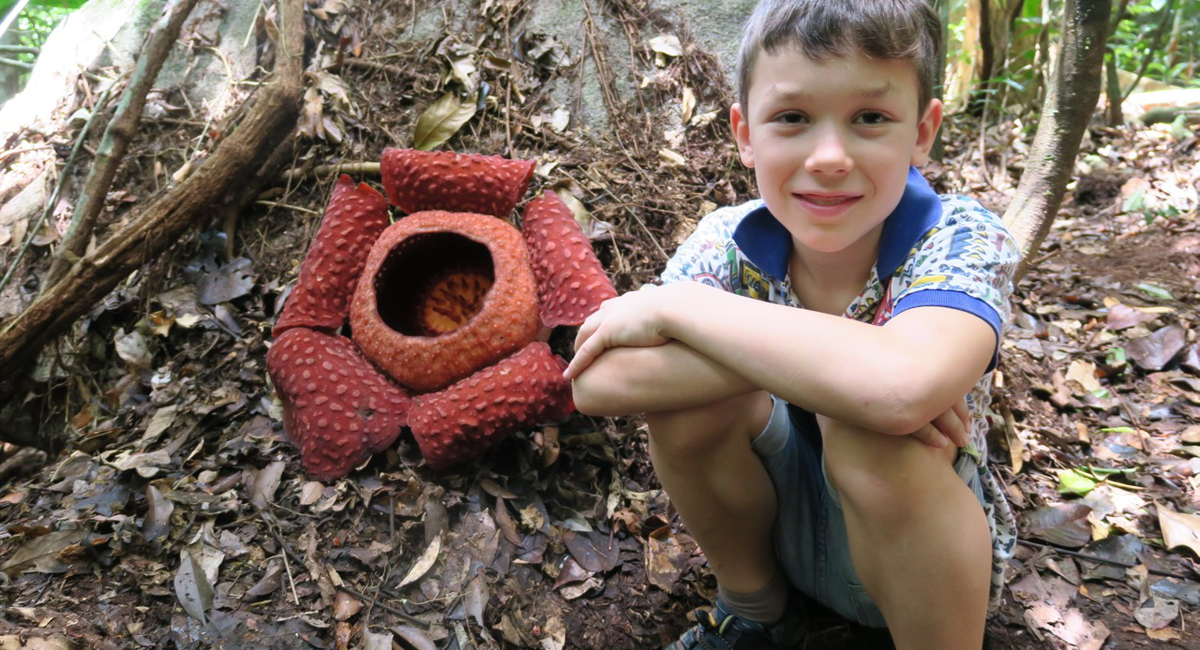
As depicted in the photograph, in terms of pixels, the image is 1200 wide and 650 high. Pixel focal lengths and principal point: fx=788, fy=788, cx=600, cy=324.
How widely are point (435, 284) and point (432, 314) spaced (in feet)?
0.33

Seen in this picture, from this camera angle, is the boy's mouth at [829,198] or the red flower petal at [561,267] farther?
the red flower petal at [561,267]

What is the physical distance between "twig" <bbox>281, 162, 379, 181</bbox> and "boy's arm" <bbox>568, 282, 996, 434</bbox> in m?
1.71

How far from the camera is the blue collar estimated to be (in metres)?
1.41

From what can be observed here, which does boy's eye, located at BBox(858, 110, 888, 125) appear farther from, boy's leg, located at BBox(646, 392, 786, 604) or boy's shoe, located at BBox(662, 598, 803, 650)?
boy's shoe, located at BBox(662, 598, 803, 650)

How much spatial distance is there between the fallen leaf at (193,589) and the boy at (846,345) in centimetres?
102

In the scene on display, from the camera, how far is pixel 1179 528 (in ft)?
6.31

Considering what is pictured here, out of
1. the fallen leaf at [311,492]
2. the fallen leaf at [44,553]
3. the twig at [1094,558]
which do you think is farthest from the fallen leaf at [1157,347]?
the fallen leaf at [44,553]

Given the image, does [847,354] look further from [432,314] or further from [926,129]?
[432,314]

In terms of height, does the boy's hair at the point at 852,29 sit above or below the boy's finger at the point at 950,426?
above

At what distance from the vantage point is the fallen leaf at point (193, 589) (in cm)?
177

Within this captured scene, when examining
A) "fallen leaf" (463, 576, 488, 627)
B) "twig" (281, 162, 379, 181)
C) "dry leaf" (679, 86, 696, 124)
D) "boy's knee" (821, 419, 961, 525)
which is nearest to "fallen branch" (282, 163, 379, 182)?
"twig" (281, 162, 379, 181)

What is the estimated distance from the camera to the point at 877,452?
124cm

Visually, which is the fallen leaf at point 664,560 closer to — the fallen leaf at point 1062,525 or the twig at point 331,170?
the fallen leaf at point 1062,525

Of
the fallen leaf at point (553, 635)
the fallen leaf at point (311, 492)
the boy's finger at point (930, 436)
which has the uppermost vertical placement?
the boy's finger at point (930, 436)
